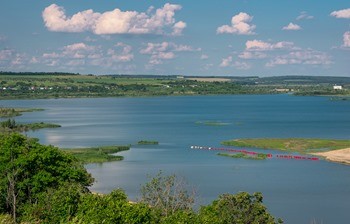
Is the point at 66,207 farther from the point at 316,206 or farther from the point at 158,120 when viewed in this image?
the point at 158,120

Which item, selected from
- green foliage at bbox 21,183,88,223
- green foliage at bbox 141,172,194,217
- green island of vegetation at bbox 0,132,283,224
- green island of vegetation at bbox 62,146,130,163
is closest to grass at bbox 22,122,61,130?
green island of vegetation at bbox 62,146,130,163

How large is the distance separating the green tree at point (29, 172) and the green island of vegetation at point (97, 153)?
3548cm

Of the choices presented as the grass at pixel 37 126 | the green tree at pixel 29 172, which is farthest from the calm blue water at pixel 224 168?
the green tree at pixel 29 172

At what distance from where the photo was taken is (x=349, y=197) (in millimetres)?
59438

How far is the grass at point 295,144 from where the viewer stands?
3703 inches

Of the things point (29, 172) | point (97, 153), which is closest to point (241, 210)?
point (29, 172)

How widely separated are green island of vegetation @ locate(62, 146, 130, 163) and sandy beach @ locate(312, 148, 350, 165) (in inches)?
1218

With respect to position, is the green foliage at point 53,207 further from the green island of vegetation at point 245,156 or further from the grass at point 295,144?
Result: the grass at point 295,144

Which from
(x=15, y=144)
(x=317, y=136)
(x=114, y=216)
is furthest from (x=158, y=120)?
(x=114, y=216)

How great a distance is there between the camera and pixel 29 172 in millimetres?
39062

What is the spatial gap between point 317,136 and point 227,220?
263ft

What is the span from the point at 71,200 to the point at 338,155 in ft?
200

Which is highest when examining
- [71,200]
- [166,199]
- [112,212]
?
[112,212]

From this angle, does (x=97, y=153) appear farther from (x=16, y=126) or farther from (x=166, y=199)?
(x=166, y=199)
